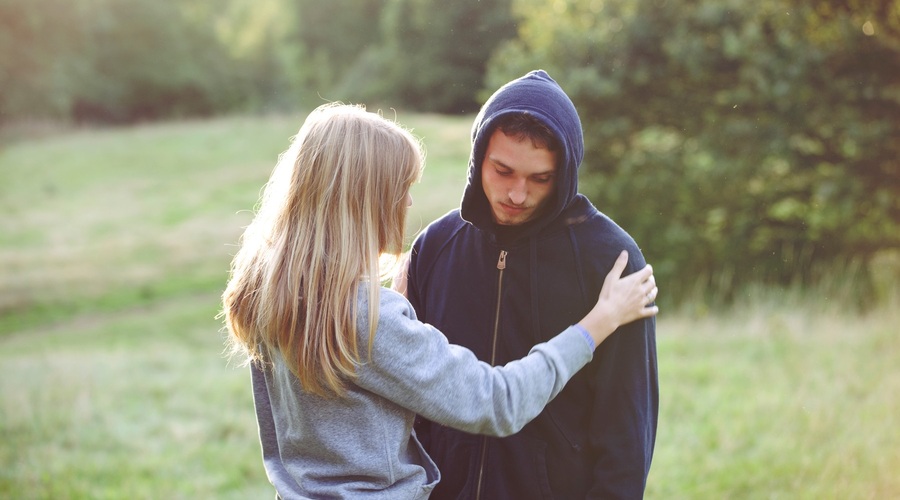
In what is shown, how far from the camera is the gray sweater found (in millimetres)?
1912

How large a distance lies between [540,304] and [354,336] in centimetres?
70

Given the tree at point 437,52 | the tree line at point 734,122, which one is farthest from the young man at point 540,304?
the tree at point 437,52

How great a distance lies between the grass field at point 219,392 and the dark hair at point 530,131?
2.43 feet

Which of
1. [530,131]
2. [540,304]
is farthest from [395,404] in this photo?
[530,131]

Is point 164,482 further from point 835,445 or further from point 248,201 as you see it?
point 248,201

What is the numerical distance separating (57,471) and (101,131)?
3006cm

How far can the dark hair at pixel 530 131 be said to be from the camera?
2.23 m

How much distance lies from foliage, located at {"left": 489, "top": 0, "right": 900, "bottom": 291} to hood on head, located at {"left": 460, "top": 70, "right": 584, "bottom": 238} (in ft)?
25.8

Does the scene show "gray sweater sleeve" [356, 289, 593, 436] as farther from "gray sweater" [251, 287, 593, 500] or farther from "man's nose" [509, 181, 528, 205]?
"man's nose" [509, 181, 528, 205]

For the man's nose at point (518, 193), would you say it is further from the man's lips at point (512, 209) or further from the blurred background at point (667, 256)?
the blurred background at point (667, 256)

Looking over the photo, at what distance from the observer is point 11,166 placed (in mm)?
24484

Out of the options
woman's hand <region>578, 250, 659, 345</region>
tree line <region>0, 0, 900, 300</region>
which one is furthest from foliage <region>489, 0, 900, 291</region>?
woman's hand <region>578, 250, 659, 345</region>

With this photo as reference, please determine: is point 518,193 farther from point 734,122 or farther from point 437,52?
point 437,52

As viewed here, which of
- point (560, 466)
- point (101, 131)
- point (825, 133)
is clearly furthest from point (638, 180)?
point (101, 131)
